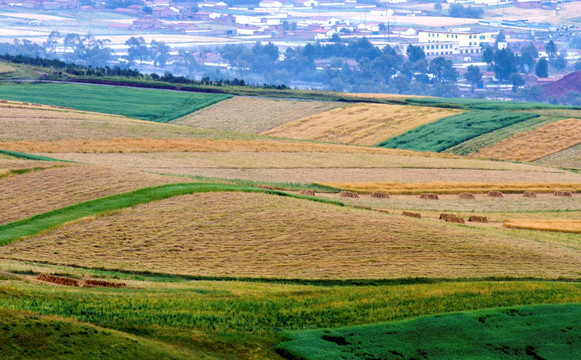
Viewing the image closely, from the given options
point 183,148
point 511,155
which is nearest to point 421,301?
point 183,148

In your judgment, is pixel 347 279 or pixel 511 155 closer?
pixel 347 279

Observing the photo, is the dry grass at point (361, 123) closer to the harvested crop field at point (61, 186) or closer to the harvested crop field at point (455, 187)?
the harvested crop field at point (455, 187)

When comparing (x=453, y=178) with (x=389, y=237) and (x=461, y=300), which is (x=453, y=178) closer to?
(x=389, y=237)

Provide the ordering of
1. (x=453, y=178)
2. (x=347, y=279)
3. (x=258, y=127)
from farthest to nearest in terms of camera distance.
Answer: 1. (x=258, y=127)
2. (x=453, y=178)
3. (x=347, y=279)

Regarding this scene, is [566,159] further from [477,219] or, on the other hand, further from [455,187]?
[477,219]

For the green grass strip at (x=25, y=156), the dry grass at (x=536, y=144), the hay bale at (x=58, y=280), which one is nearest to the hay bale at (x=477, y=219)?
the hay bale at (x=58, y=280)

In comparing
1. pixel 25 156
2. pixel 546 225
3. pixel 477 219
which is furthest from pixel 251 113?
pixel 546 225

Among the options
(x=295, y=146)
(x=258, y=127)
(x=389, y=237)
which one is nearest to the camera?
(x=389, y=237)
